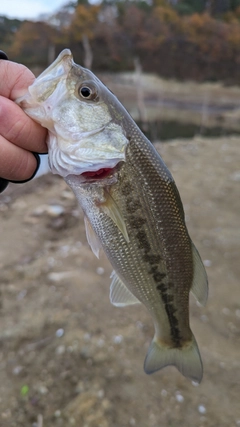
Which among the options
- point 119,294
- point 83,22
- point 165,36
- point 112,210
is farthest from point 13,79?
point 165,36

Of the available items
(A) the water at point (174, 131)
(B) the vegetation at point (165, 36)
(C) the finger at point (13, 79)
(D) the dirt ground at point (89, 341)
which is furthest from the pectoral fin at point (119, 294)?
(B) the vegetation at point (165, 36)

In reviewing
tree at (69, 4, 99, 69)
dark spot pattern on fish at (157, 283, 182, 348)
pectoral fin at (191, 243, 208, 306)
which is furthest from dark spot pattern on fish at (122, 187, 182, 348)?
tree at (69, 4, 99, 69)

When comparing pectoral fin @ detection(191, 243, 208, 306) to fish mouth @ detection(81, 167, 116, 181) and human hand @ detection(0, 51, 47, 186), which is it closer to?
fish mouth @ detection(81, 167, 116, 181)

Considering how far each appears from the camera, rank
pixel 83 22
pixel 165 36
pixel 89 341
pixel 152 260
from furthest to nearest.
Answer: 1. pixel 165 36
2. pixel 83 22
3. pixel 89 341
4. pixel 152 260

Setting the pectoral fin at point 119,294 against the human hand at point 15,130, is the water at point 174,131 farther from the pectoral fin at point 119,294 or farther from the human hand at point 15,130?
the human hand at point 15,130

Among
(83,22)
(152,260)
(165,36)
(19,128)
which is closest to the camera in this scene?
(19,128)

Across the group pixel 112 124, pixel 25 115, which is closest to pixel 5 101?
pixel 25 115

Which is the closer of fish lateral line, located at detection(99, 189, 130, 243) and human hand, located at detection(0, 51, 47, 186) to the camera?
human hand, located at detection(0, 51, 47, 186)

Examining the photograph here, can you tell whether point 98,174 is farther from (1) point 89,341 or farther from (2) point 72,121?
(1) point 89,341
